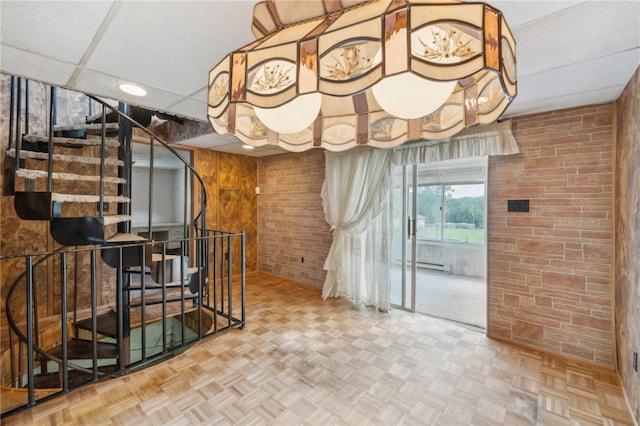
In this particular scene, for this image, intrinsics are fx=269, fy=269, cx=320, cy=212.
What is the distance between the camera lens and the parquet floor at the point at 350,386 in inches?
69.0

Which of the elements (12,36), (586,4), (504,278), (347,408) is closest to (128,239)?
(12,36)

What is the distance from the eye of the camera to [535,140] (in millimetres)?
2555

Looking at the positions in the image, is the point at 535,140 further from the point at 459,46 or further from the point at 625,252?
the point at 459,46

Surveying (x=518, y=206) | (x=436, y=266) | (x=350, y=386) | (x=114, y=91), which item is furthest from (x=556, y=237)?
(x=114, y=91)

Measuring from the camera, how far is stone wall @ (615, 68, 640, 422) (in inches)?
69.2

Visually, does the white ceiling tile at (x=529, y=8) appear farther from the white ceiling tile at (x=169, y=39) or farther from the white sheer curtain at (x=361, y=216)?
the white sheer curtain at (x=361, y=216)

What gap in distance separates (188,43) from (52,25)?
633 millimetres

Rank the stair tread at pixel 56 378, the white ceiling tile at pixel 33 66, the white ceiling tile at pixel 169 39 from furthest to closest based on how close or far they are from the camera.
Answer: the stair tread at pixel 56 378
the white ceiling tile at pixel 33 66
the white ceiling tile at pixel 169 39

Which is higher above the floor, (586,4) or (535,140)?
(586,4)

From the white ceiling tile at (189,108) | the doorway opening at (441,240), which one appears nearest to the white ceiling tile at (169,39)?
the white ceiling tile at (189,108)

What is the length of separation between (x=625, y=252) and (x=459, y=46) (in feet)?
7.56

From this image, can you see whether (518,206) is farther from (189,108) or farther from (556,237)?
(189,108)

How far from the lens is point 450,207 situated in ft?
17.0

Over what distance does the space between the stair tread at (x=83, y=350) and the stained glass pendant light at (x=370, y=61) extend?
2.72 meters
